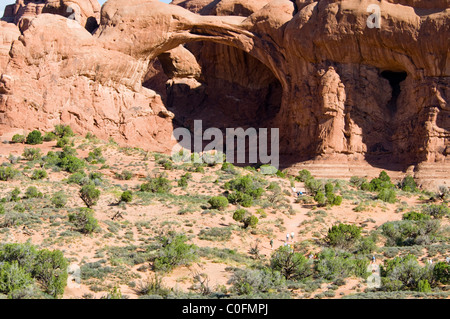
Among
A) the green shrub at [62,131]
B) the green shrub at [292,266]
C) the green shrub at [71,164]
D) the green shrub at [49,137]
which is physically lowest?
the green shrub at [292,266]

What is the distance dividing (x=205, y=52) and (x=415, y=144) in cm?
1797

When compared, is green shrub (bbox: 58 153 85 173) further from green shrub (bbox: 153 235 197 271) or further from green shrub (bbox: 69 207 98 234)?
green shrub (bbox: 153 235 197 271)

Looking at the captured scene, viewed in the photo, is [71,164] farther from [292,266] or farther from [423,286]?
[423,286]

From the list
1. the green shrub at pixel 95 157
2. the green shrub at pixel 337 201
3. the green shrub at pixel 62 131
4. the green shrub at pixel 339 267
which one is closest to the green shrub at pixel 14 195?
the green shrub at pixel 95 157

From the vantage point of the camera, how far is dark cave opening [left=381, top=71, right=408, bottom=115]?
3878 cm

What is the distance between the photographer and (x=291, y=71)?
4059 centimetres

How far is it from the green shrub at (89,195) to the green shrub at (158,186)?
3.95 m

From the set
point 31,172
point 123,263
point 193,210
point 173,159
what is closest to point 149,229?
point 193,210

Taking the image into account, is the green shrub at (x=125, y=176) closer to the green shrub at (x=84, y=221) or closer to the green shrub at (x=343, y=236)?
the green shrub at (x=84, y=221)

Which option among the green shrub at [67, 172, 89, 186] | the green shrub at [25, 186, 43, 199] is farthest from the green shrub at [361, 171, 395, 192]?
the green shrub at [25, 186, 43, 199]

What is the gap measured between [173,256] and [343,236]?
7363mm

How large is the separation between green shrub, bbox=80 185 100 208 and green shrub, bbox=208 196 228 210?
5.00m

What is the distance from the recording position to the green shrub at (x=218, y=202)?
1113 inches
